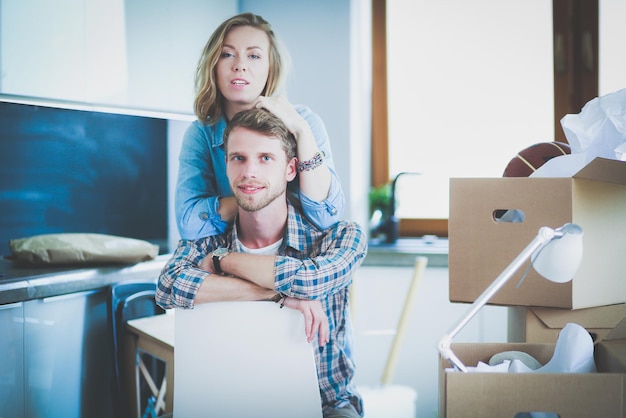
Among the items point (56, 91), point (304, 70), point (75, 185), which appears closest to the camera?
point (56, 91)

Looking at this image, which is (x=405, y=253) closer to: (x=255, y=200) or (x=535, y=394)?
(x=255, y=200)

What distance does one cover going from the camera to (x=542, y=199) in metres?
1.35

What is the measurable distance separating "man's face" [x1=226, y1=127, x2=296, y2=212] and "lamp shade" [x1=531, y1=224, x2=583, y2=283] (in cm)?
66

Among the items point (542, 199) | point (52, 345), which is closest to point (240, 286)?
point (542, 199)

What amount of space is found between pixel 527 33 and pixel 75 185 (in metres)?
1.95

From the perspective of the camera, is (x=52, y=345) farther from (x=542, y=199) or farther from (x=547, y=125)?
(x=547, y=125)

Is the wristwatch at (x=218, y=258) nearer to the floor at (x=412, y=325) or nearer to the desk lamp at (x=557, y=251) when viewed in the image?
the desk lamp at (x=557, y=251)

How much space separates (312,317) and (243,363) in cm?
20

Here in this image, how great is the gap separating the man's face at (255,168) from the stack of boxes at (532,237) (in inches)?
16.4

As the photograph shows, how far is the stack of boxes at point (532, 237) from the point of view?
1.31 m

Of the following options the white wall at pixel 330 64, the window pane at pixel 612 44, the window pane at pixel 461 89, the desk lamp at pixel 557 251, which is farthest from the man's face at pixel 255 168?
the window pane at pixel 612 44

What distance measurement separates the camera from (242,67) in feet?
5.14

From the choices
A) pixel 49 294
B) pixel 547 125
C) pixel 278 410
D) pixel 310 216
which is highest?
pixel 547 125

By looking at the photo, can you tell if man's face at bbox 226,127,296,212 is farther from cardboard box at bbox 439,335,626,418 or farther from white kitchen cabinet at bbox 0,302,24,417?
white kitchen cabinet at bbox 0,302,24,417
